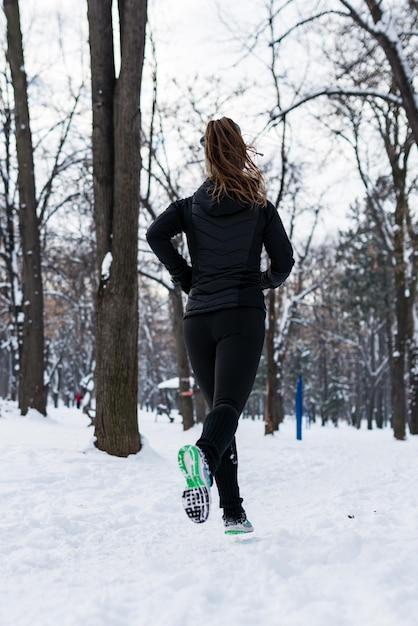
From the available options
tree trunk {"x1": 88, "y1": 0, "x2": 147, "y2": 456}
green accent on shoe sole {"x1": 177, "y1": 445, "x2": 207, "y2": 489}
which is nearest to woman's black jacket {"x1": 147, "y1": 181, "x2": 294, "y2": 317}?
green accent on shoe sole {"x1": 177, "y1": 445, "x2": 207, "y2": 489}

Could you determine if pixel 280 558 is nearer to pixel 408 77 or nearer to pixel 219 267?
pixel 219 267

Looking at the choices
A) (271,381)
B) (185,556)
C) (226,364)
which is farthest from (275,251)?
(271,381)

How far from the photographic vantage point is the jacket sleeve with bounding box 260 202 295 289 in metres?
3.11

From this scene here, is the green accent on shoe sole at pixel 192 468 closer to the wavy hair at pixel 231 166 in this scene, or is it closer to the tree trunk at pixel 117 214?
the wavy hair at pixel 231 166

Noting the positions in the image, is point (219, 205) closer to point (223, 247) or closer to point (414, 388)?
point (223, 247)

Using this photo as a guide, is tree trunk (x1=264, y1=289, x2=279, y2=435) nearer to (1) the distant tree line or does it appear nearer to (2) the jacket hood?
(1) the distant tree line

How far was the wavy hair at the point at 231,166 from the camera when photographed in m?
3.05

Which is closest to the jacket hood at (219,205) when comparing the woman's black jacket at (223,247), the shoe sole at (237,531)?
the woman's black jacket at (223,247)

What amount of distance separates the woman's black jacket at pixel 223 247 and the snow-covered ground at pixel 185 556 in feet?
3.91

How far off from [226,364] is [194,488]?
655 millimetres

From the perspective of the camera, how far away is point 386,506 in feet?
14.5

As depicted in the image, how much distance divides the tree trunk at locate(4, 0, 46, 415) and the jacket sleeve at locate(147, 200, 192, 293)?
926 centimetres

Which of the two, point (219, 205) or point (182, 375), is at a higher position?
point (219, 205)

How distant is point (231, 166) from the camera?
3.06 meters
